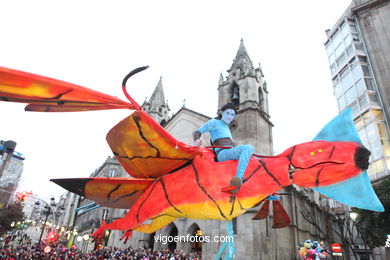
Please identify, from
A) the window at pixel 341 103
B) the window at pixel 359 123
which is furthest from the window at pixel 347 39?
the window at pixel 359 123

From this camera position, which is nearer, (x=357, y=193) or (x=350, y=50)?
(x=357, y=193)

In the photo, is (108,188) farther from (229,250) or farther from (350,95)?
(350,95)

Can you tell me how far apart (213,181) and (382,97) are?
22534mm

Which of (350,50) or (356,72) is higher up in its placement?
(350,50)

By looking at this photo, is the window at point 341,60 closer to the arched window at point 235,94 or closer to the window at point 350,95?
the window at point 350,95

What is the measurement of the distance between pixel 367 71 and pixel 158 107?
22.3m

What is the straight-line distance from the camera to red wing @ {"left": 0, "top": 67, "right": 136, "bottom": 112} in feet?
8.44

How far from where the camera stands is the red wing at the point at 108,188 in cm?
386

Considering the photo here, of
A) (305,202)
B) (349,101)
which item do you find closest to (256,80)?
(349,101)

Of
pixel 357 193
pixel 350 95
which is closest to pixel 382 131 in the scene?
pixel 350 95

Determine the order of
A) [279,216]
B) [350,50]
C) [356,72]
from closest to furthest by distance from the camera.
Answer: [279,216], [356,72], [350,50]

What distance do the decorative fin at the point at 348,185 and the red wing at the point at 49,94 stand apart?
2900 mm

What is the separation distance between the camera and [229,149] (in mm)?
3693

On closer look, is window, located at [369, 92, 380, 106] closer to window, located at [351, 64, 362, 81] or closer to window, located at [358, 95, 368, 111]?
window, located at [358, 95, 368, 111]
